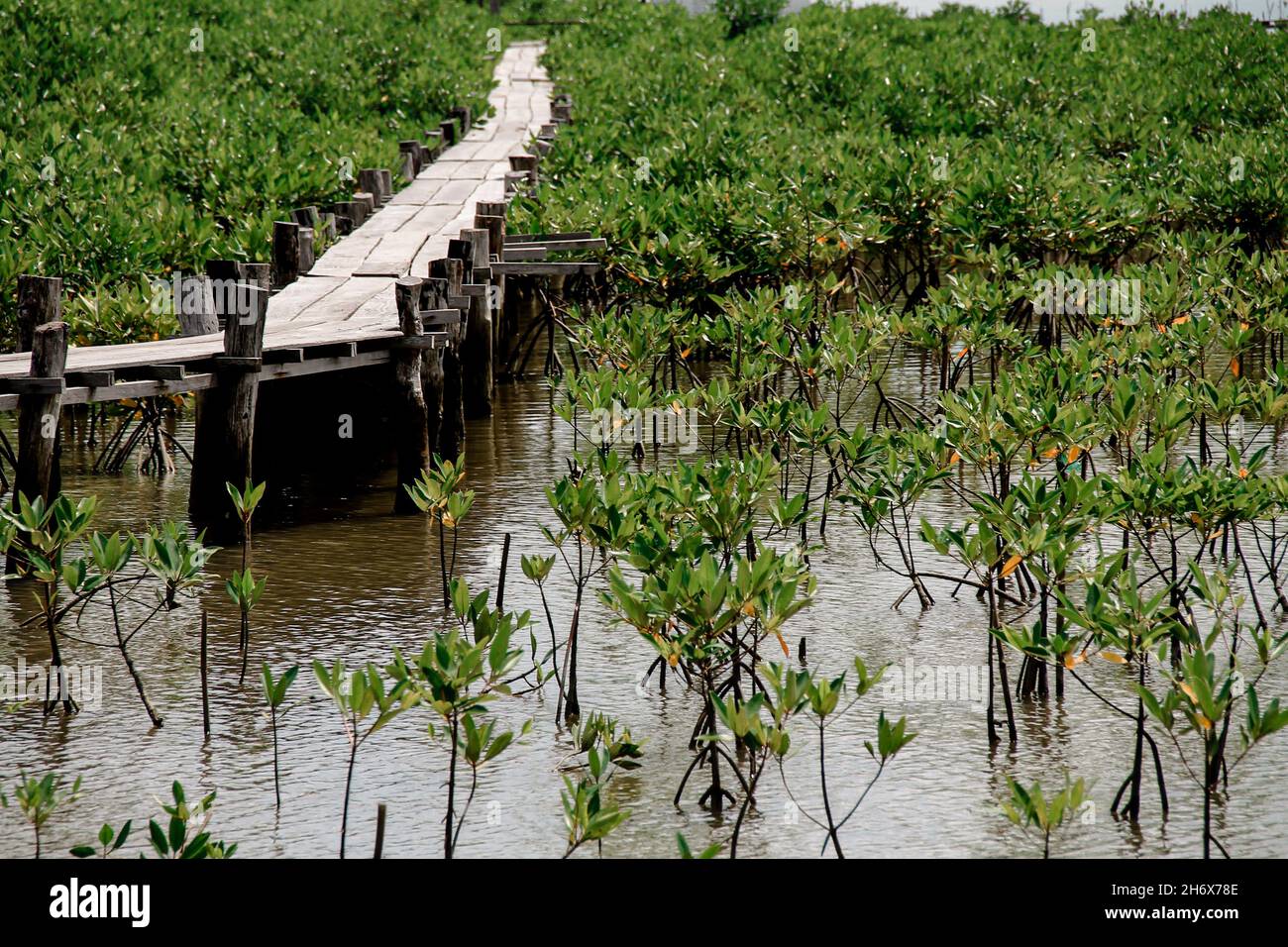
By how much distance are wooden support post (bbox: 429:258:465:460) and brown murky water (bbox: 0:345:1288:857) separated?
2226mm

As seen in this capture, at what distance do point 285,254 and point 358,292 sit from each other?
1.50 m

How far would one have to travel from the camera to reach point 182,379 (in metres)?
8.69

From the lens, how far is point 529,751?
20.4 feet

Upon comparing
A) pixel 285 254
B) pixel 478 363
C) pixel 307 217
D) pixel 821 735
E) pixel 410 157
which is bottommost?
pixel 821 735

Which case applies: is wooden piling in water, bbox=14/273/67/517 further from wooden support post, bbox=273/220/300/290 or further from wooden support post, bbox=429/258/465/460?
wooden support post, bbox=273/220/300/290

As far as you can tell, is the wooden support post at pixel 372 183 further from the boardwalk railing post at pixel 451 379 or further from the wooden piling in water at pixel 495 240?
the boardwalk railing post at pixel 451 379

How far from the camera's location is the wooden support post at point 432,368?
404 inches

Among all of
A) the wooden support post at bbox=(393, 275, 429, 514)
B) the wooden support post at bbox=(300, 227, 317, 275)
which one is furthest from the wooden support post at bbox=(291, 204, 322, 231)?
the wooden support post at bbox=(393, 275, 429, 514)

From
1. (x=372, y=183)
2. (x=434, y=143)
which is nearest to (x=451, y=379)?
(x=372, y=183)

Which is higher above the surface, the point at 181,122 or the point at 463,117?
the point at 463,117

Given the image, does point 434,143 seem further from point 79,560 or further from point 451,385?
point 79,560

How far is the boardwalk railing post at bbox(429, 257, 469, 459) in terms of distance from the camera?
1073cm

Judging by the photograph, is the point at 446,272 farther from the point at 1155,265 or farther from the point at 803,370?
the point at 1155,265
